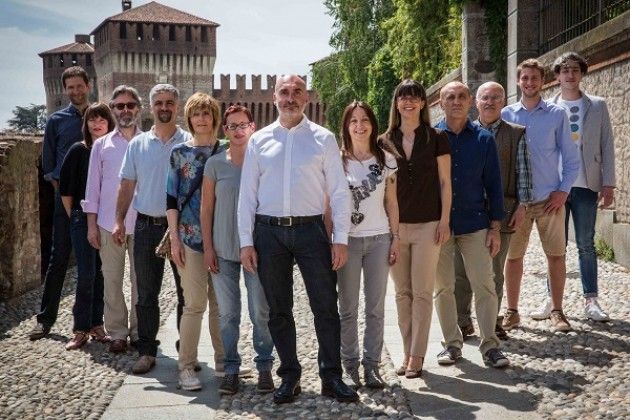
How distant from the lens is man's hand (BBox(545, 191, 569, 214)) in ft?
18.4

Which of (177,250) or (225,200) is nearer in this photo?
(225,200)

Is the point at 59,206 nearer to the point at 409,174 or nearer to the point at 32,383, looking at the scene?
the point at 32,383

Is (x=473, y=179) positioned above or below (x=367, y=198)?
above

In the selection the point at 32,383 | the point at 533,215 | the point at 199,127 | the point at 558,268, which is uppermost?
the point at 199,127

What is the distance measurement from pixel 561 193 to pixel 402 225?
1.43m

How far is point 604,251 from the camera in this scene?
8789 mm

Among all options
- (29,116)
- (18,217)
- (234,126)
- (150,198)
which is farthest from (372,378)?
(29,116)

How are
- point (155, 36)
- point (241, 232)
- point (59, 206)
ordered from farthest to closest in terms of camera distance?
point (155, 36) → point (59, 206) → point (241, 232)

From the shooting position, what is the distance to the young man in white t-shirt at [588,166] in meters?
5.98

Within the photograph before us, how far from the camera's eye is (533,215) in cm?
572

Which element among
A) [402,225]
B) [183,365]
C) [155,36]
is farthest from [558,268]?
[155,36]

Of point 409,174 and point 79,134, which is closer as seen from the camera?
point 409,174

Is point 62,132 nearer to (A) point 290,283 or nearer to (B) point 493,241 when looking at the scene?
(A) point 290,283

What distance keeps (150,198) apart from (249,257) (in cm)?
107
